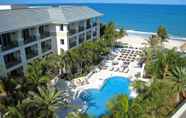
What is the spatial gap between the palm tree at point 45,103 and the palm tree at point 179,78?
Answer: 1454 cm

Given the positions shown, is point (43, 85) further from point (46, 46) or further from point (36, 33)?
point (46, 46)

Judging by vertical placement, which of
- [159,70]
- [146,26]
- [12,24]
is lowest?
[146,26]

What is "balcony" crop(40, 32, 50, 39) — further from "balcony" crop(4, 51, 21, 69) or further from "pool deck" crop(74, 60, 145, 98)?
"pool deck" crop(74, 60, 145, 98)

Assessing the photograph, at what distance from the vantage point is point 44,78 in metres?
28.0

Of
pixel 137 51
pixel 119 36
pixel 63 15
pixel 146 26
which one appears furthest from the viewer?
pixel 146 26

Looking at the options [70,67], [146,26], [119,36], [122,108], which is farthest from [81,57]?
[146,26]

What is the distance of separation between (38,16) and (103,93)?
52.0ft

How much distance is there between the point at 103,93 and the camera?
1341 inches

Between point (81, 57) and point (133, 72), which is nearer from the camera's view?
point (81, 57)

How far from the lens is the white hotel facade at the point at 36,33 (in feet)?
105

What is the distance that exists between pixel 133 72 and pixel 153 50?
565 centimetres

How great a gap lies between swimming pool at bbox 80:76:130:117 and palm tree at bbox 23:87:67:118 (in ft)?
19.8

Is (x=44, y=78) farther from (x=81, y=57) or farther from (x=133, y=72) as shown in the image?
(x=133, y=72)

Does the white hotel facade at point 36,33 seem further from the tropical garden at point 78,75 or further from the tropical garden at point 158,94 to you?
the tropical garden at point 158,94
